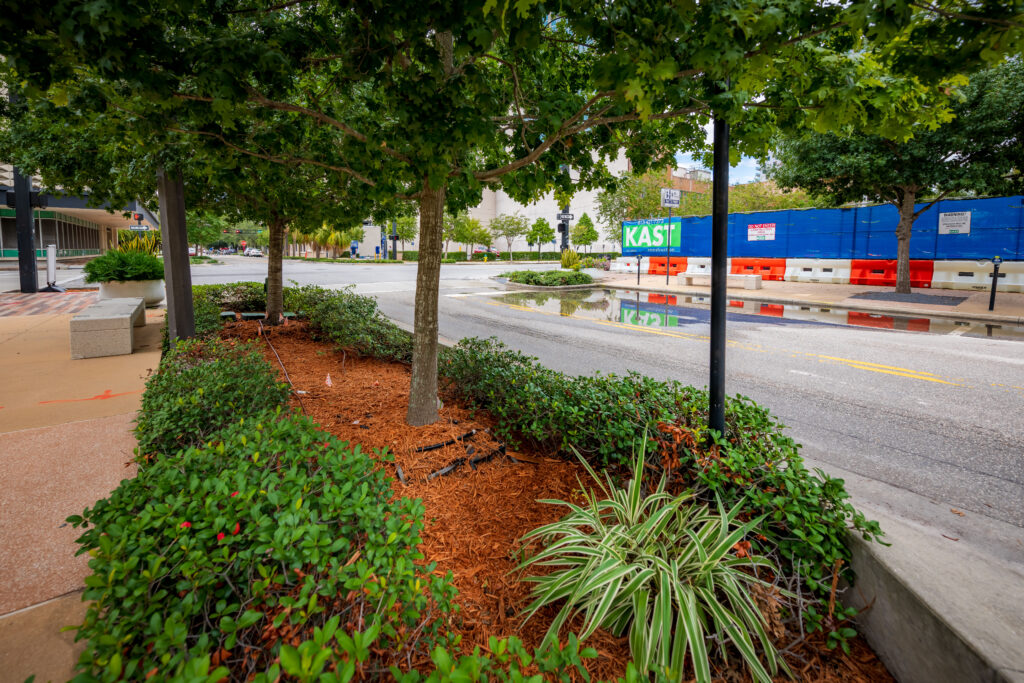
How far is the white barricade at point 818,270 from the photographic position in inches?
850

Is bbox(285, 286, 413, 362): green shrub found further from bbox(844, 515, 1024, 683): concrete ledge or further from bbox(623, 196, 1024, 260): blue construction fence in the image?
bbox(623, 196, 1024, 260): blue construction fence

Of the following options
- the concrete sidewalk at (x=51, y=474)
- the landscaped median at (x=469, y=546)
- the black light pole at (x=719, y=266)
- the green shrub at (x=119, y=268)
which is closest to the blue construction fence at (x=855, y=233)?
the green shrub at (x=119, y=268)

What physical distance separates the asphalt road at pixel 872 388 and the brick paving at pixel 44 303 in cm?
870

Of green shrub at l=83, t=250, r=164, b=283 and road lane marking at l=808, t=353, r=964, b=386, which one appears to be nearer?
road lane marking at l=808, t=353, r=964, b=386

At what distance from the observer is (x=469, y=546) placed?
2.93 m

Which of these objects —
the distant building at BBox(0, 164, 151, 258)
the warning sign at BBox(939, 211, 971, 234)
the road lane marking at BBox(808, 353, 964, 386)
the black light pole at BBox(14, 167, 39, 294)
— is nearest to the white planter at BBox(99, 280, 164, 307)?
the black light pole at BBox(14, 167, 39, 294)

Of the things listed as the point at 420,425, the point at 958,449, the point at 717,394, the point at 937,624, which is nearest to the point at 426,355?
the point at 420,425

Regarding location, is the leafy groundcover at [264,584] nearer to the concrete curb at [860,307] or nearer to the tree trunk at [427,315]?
the tree trunk at [427,315]

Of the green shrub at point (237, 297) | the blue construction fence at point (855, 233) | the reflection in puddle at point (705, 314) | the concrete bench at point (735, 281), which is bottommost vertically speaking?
the reflection in puddle at point (705, 314)

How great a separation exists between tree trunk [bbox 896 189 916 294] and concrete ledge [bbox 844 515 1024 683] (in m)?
18.1

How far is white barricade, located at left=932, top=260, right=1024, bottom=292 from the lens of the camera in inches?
664

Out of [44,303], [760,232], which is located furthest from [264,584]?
[760,232]

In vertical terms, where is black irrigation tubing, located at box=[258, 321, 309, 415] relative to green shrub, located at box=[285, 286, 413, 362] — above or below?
below

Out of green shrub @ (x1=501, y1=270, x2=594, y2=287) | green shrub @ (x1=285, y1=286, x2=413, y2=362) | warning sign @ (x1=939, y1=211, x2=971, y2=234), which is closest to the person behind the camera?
green shrub @ (x1=285, y1=286, x2=413, y2=362)
